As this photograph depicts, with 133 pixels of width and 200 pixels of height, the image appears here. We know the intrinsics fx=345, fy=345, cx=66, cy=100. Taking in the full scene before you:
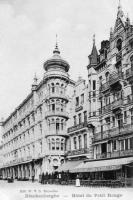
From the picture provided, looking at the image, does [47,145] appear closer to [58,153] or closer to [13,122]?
[58,153]

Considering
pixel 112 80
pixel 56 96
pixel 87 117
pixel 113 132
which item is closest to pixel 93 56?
pixel 112 80

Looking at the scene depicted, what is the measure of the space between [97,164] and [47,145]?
16.2 metres

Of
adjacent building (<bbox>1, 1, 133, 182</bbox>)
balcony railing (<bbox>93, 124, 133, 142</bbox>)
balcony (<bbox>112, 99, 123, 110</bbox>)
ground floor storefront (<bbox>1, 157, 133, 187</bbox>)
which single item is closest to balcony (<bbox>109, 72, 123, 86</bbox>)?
adjacent building (<bbox>1, 1, 133, 182</bbox>)

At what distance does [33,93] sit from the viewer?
55.8m

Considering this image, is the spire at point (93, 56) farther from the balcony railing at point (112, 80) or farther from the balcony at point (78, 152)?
the balcony at point (78, 152)

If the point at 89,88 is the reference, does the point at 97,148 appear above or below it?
below

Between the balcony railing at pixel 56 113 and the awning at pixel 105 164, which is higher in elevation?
the balcony railing at pixel 56 113

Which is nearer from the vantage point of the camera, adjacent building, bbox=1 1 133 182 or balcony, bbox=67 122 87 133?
adjacent building, bbox=1 1 133 182

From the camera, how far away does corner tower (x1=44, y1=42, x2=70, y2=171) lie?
48219mm

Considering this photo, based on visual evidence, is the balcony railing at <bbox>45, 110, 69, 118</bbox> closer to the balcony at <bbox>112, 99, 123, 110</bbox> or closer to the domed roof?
the domed roof

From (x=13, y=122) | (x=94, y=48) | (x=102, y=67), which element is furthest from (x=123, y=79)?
(x=13, y=122)

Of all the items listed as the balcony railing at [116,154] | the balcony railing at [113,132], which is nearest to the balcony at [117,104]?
the balcony railing at [113,132]

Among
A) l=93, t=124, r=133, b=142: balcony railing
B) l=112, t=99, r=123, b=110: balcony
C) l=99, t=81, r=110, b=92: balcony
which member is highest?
l=99, t=81, r=110, b=92: balcony

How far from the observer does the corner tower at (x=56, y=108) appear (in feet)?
158
